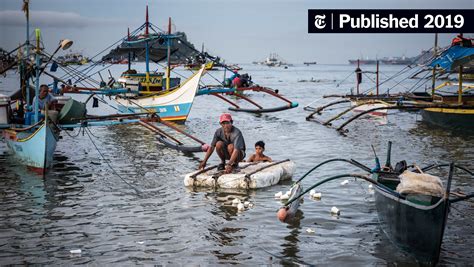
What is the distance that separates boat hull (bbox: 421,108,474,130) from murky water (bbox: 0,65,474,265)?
14.6 feet

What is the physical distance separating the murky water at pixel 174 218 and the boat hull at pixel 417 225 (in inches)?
14.3

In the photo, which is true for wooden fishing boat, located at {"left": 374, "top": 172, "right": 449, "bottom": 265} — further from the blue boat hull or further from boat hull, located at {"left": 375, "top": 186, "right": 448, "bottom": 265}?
the blue boat hull

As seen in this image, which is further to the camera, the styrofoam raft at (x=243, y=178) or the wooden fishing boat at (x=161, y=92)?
the wooden fishing boat at (x=161, y=92)

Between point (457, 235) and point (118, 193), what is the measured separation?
298 inches

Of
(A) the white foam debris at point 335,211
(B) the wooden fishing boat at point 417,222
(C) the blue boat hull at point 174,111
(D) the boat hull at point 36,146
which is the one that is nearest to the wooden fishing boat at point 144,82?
(C) the blue boat hull at point 174,111

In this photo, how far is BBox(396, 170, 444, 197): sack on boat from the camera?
24.4ft

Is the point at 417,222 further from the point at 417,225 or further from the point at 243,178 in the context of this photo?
the point at 243,178

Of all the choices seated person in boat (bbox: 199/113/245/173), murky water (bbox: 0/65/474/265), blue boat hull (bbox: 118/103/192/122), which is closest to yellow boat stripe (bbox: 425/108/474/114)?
murky water (bbox: 0/65/474/265)

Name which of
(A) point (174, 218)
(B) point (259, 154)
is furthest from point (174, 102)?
(A) point (174, 218)

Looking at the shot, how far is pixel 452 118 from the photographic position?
23531mm

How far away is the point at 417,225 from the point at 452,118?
58.4ft

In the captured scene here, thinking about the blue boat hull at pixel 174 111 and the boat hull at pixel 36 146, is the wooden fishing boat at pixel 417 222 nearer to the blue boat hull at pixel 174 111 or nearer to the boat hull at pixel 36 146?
the boat hull at pixel 36 146

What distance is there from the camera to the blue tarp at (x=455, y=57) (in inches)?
853

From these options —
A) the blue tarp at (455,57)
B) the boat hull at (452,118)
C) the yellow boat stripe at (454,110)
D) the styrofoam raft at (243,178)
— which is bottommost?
the styrofoam raft at (243,178)
